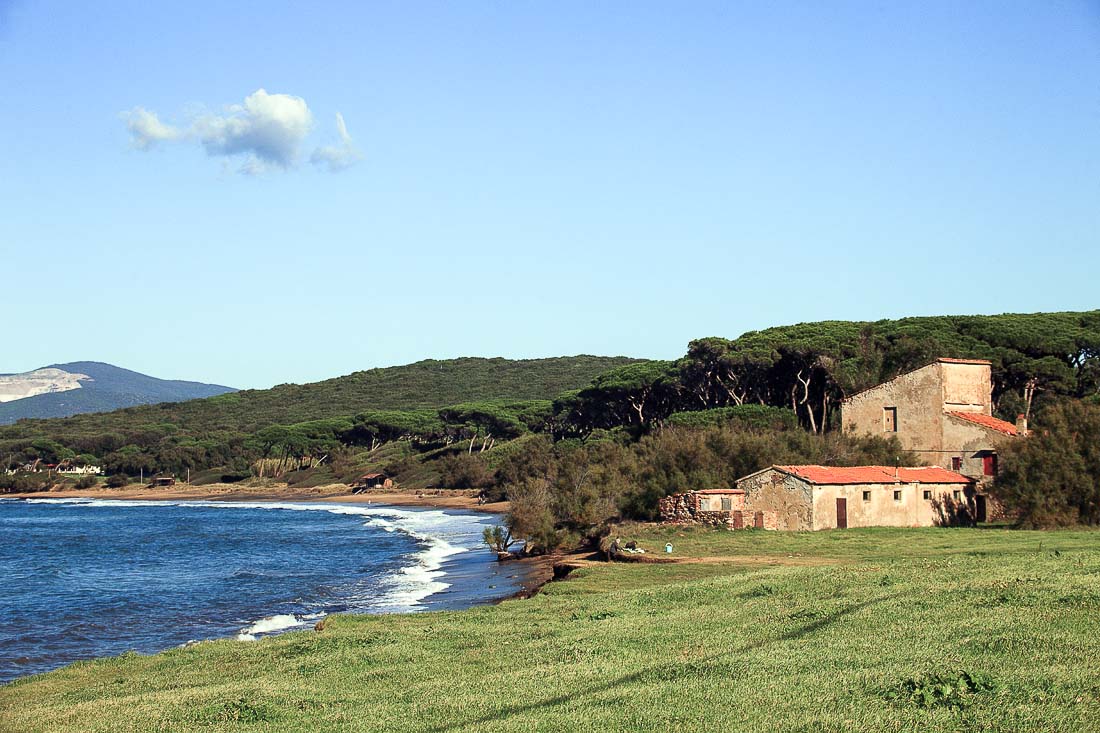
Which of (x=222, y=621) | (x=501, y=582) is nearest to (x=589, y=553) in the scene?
(x=501, y=582)

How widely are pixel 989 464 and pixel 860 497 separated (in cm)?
952

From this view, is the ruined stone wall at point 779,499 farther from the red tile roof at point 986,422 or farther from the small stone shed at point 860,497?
the red tile roof at point 986,422

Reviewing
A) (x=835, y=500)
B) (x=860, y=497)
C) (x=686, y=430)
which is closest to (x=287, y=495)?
(x=686, y=430)

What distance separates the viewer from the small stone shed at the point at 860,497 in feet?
143

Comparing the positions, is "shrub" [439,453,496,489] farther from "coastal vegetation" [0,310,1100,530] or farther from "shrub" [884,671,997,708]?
"shrub" [884,671,997,708]

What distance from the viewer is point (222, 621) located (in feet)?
113

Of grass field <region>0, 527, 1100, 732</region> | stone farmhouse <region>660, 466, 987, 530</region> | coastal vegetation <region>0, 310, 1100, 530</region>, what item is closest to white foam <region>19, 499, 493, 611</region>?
coastal vegetation <region>0, 310, 1100, 530</region>

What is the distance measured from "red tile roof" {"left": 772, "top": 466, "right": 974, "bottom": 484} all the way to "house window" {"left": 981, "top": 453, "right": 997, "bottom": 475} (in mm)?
3006

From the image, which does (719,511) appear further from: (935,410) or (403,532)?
(403,532)

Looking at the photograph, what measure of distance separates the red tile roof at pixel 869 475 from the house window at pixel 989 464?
9.86 ft

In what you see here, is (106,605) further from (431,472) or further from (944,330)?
(431,472)

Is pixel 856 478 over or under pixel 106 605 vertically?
over

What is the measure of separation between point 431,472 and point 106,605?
9589cm

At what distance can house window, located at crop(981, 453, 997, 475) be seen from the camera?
163ft
